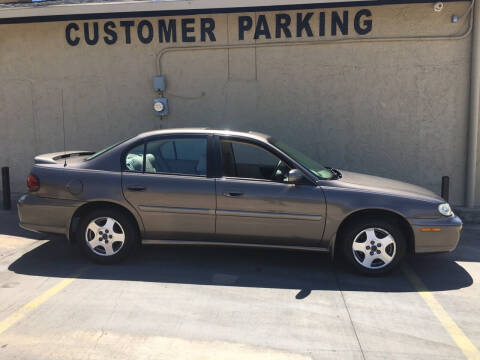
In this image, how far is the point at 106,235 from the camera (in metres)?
5.71

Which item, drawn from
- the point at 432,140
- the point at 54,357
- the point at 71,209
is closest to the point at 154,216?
the point at 71,209

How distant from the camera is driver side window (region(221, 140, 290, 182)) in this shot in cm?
566

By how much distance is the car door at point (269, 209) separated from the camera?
5449 millimetres

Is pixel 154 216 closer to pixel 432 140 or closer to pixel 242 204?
pixel 242 204

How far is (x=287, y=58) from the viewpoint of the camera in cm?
842

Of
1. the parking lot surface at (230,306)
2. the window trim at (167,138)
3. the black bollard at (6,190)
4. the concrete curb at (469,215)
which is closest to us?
the parking lot surface at (230,306)

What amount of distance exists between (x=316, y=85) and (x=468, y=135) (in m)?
2.60

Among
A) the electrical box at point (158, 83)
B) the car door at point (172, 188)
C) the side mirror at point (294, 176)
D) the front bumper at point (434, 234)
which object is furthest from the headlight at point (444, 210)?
the electrical box at point (158, 83)

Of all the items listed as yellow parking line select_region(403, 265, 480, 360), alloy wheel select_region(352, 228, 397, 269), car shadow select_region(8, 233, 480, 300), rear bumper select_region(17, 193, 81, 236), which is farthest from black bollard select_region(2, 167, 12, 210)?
yellow parking line select_region(403, 265, 480, 360)

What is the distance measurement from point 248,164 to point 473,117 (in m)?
4.31

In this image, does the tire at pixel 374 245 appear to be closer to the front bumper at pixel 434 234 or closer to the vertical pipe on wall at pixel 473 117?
the front bumper at pixel 434 234

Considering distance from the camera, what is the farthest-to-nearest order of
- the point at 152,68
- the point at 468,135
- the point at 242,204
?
the point at 152,68 < the point at 468,135 < the point at 242,204

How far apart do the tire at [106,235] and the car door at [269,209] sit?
105 cm

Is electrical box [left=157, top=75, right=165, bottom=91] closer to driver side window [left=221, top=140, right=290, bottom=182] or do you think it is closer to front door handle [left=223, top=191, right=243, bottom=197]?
driver side window [left=221, top=140, right=290, bottom=182]
